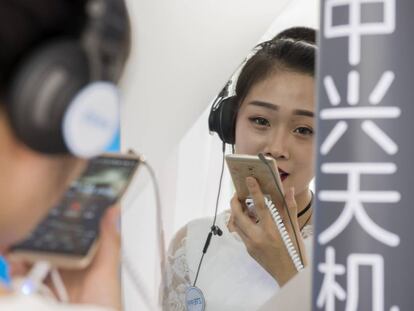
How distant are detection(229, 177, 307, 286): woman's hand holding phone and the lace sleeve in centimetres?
18

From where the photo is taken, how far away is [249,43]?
1677 millimetres

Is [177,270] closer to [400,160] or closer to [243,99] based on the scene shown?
[243,99]

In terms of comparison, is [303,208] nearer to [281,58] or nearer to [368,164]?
[281,58]

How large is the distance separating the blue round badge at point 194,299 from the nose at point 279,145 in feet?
1.36

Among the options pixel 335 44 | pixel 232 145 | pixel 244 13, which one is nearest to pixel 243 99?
pixel 232 145

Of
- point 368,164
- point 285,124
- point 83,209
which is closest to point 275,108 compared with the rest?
point 285,124

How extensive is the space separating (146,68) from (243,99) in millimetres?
416

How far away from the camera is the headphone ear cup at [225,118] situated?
5.67ft

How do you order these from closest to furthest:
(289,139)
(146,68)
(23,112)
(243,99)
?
(23,112) → (146,68) → (289,139) → (243,99)

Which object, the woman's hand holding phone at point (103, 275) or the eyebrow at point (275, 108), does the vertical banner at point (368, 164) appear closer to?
the woman's hand holding phone at point (103, 275)

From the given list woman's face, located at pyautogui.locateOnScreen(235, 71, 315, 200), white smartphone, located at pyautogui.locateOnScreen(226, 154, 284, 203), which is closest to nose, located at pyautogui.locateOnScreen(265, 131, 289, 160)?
woman's face, located at pyautogui.locateOnScreen(235, 71, 315, 200)

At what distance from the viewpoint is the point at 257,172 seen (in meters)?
1.56

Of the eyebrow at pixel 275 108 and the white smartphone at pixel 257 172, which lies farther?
the eyebrow at pixel 275 108

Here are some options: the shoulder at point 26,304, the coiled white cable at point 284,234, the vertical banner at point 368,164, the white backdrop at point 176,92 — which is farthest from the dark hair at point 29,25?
the coiled white cable at point 284,234
